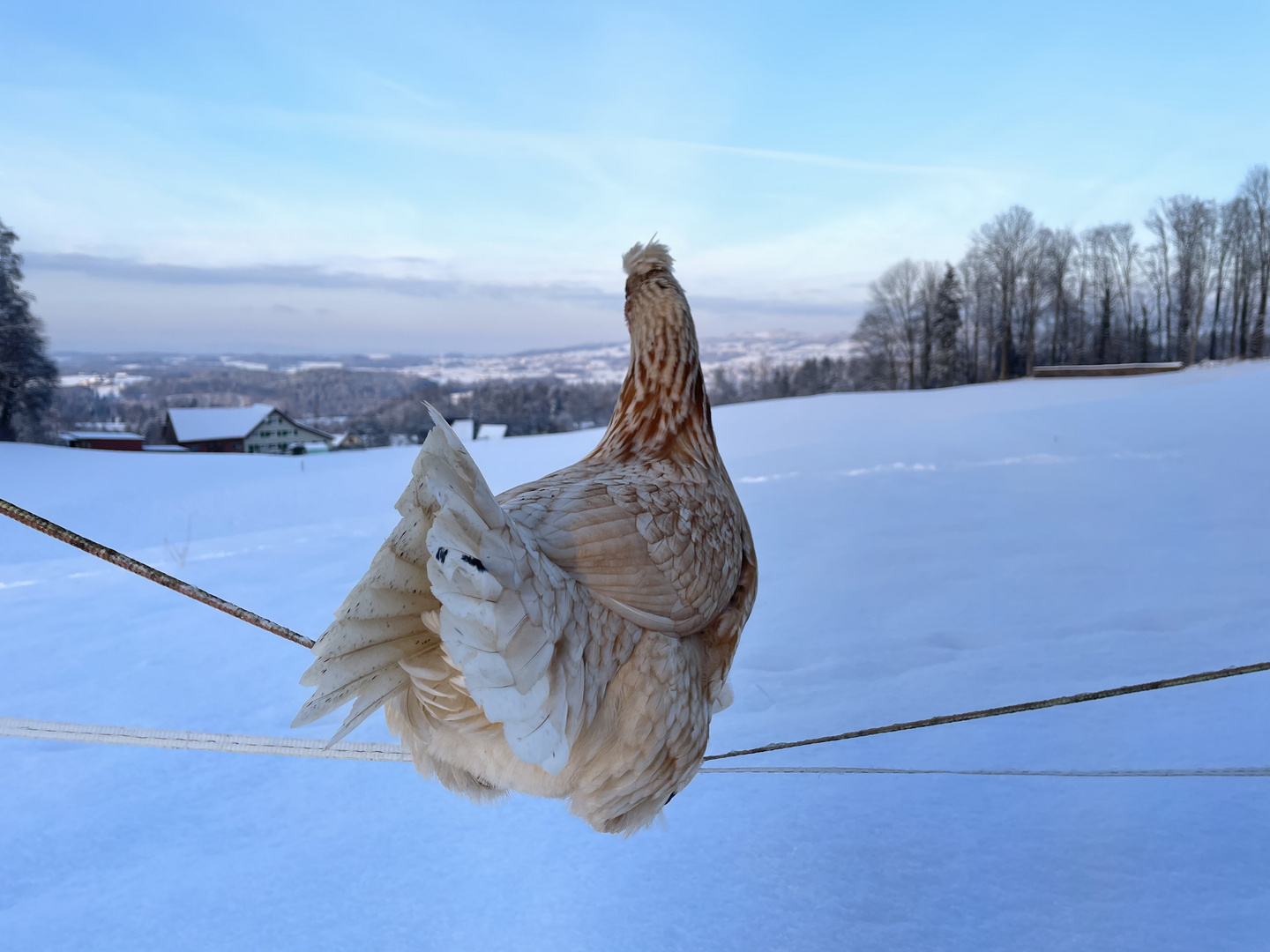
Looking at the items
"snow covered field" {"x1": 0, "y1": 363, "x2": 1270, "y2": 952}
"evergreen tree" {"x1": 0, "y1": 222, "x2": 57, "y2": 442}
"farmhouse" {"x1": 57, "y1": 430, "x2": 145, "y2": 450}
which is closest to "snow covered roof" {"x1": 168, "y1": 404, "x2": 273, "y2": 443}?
"farmhouse" {"x1": 57, "y1": 430, "x2": 145, "y2": 450}

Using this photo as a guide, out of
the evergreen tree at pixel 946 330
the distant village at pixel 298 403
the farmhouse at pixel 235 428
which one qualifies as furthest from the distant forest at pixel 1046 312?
the farmhouse at pixel 235 428

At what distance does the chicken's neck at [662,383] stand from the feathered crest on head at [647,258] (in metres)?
0.02

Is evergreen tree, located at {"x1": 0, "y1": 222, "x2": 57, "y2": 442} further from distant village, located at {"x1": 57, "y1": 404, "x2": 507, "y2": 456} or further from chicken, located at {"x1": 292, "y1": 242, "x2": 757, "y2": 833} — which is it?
chicken, located at {"x1": 292, "y1": 242, "x2": 757, "y2": 833}

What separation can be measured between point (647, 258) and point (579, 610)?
0.99 m

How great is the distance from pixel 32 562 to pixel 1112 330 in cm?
1455

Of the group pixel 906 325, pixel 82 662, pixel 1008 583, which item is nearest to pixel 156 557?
pixel 82 662

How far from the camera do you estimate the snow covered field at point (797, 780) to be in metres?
1.53

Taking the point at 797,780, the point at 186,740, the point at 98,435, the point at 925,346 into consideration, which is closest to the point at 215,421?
the point at 98,435

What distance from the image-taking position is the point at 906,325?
Answer: 13148 mm

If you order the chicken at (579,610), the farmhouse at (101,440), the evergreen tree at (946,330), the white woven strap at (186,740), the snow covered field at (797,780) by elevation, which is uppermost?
the evergreen tree at (946,330)

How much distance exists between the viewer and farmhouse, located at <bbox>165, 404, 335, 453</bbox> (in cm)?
666

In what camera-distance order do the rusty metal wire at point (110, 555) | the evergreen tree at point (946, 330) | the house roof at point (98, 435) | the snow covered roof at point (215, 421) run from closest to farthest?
the rusty metal wire at point (110, 555) → the house roof at point (98, 435) → the snow covered roof at point (215, 421) → the evergreen tree at point (946, 330)

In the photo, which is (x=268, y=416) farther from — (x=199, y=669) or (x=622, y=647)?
(x=622, y=647)

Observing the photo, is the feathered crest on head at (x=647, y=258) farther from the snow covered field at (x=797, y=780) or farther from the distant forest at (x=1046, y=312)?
the distant forest at (x=1046, y=312)
